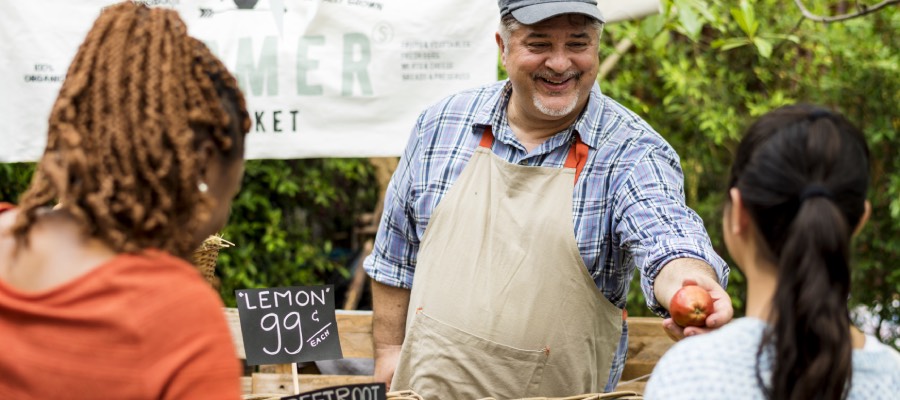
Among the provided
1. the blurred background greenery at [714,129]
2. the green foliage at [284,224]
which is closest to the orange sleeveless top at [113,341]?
the blurred background greenery at [714,129]

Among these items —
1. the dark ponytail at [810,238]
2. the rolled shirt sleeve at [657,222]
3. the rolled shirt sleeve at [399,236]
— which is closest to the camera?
the dark ponytail at [810,238]

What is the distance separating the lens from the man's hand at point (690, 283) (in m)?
2.16

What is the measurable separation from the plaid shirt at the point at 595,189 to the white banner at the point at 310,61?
0.66m

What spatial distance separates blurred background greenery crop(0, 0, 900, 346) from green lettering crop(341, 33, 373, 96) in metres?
1.07

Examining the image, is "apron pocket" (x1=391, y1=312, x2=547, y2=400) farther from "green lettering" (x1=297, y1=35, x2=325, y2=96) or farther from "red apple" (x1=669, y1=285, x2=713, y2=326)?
"green lettering" (x1=297, y1=35, x2=325, y2=96)

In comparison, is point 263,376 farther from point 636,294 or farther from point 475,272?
point 636,294

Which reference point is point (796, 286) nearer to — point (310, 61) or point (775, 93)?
point (310, 61)

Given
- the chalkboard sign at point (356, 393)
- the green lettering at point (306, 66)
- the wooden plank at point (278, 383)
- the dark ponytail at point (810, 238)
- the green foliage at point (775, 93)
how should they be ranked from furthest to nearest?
the green foliage at point (775, 93), the green lettering at point (306, 66), the wooden plank at point (278, 383), the chalkboard sign at point (356, 393), the dark ponytail at point (810, 238)

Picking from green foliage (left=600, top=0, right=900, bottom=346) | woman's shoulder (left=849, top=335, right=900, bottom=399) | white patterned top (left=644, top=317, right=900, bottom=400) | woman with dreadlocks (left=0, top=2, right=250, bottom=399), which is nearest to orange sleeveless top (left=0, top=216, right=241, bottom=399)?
woman with dreadlocks (left=0, top=2, right=250, bottom=399)

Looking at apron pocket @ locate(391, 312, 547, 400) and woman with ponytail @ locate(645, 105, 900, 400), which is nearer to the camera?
woman with ponytail @ locate(645, 105, 900, 400)

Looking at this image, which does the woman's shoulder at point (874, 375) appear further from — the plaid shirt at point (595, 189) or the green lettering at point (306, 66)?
the green lettering at point (306, 66)

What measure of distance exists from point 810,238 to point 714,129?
3.57m

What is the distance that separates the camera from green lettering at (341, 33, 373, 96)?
3732 millimetres

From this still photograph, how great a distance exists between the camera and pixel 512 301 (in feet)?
8.70
